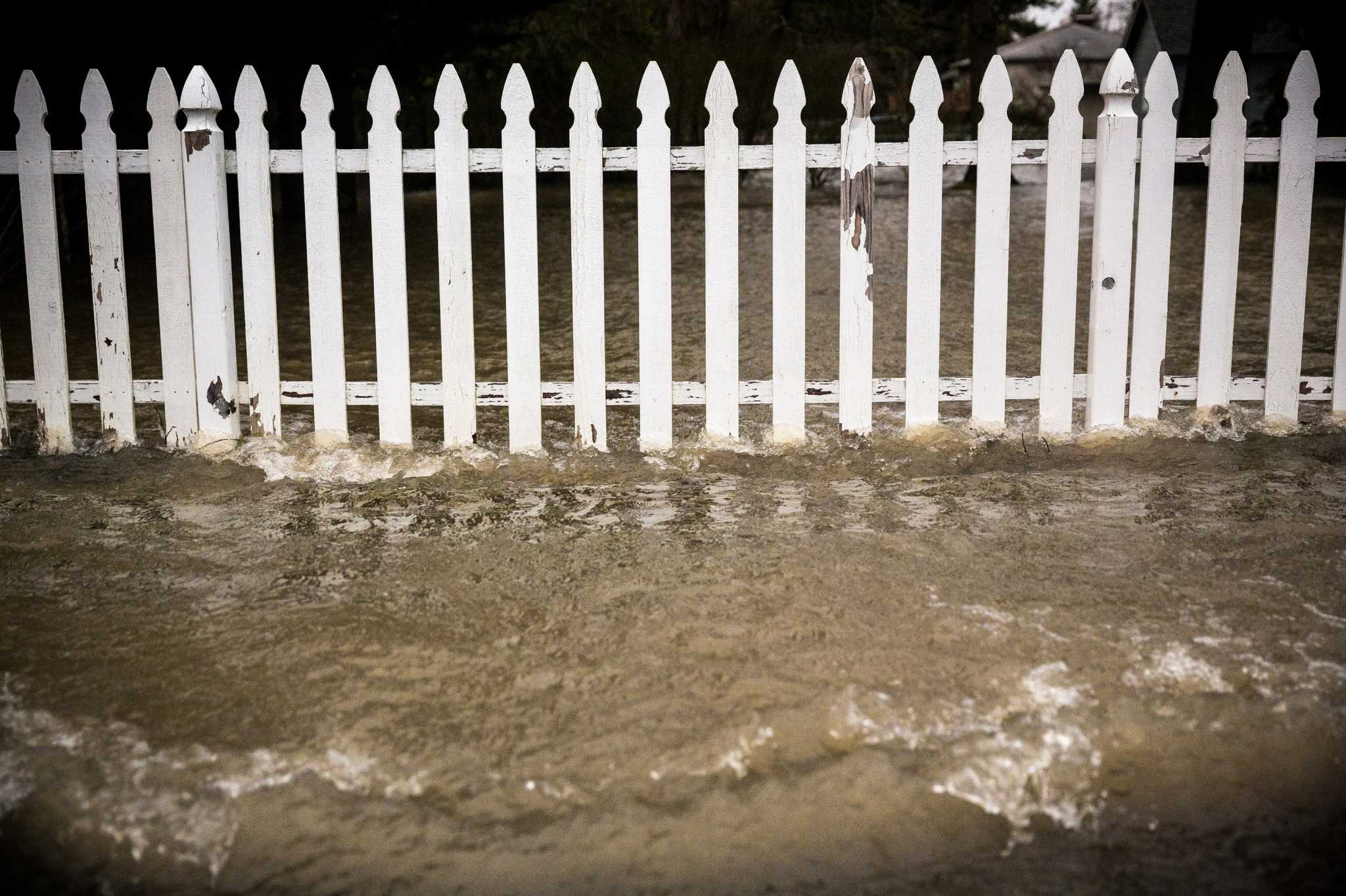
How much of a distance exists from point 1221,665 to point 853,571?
1030mm

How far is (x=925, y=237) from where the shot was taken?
4.61m

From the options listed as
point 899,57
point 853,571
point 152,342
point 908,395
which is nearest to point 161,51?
point 152,342

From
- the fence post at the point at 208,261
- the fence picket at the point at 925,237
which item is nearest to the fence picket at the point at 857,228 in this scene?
the fence picket at the point at 925,237

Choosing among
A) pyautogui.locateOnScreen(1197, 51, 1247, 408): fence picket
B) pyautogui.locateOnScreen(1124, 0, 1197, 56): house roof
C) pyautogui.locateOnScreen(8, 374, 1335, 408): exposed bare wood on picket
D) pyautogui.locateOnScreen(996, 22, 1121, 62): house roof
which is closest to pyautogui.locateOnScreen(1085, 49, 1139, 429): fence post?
pyautogui.locateOnScreen(8, 374, 1335, 408): exposed bare wood on picket

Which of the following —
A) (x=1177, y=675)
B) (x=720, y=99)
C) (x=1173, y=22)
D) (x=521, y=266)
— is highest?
(x=1173, y=22)

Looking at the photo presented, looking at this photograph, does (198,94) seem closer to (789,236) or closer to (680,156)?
(680,156)

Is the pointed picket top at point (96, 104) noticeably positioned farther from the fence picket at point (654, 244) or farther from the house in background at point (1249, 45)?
the house in background at point (1249, 45)

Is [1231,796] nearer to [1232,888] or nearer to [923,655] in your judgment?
[1232,888]

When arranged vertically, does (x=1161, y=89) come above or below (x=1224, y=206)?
above

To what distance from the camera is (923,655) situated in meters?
2.82

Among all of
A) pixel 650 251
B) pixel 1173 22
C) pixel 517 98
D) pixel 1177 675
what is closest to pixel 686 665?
pixel 1177 675

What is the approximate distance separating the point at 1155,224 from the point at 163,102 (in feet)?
13.0

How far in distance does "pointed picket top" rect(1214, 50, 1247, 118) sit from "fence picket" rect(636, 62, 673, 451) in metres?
2.17

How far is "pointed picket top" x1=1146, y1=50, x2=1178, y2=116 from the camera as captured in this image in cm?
459
